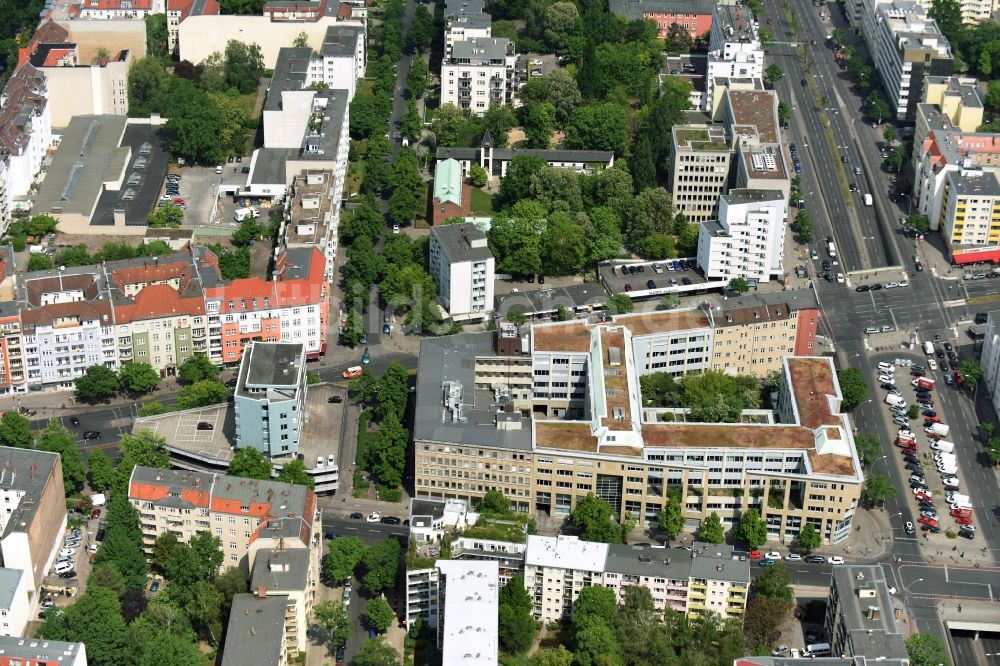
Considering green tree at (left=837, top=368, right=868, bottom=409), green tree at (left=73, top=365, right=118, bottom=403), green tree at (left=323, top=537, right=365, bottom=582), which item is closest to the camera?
green tree at (left=323, top=537, right=365, bottom=582)

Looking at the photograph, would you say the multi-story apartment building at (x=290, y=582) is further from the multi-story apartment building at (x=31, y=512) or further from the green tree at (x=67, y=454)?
the green tree at (x=67, y=454)

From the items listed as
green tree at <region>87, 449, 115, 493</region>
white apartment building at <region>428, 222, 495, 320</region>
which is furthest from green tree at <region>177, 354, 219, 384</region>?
white apartment building at <region>428, 222, 495, 320</region>

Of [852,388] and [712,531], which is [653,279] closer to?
[852,388]

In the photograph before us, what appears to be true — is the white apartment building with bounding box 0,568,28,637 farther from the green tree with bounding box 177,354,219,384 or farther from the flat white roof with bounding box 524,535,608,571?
the flat white roof with bounding box 524,535,608,571

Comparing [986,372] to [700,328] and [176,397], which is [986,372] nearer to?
[700,328]

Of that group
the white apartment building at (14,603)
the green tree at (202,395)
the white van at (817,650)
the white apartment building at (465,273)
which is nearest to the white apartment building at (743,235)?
the white apartment building at (465,273)
